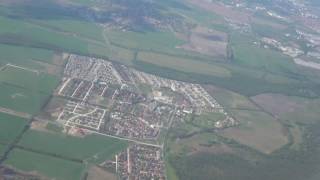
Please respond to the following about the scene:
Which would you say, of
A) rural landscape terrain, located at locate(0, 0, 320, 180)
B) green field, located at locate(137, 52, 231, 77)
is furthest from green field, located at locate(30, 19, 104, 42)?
green field, located at locate(137, 52, 231, 77)

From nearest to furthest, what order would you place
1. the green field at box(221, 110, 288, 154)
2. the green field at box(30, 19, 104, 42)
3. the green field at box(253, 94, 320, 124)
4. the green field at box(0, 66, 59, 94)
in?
the green field at box(221, 110, 288, 154) → the green field at box(0, 66, 59, 94) → the green field at box(253, 94, 320, 124) → the green field at box(30, 19, 104, 42)

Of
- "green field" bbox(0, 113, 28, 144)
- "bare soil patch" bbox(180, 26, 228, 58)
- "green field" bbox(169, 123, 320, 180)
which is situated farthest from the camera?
"bare soil patch" bbox(180, 26, 228, 58)

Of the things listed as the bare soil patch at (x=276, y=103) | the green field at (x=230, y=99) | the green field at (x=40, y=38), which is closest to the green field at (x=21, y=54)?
the green field at (x=40, y=38)

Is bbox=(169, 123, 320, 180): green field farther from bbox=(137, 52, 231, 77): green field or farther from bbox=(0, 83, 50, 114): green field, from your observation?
bbox=(137, 52, 231, 77): green field

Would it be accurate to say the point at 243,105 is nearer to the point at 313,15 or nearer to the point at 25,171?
the point at 25,171

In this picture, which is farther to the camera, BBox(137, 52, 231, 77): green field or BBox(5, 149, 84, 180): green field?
BBox(137, 52, 231, 77): green field

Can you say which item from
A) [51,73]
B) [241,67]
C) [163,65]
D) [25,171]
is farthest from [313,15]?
[25,171]

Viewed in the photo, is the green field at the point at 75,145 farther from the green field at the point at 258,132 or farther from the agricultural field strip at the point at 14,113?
the green field at the point at 258,132
